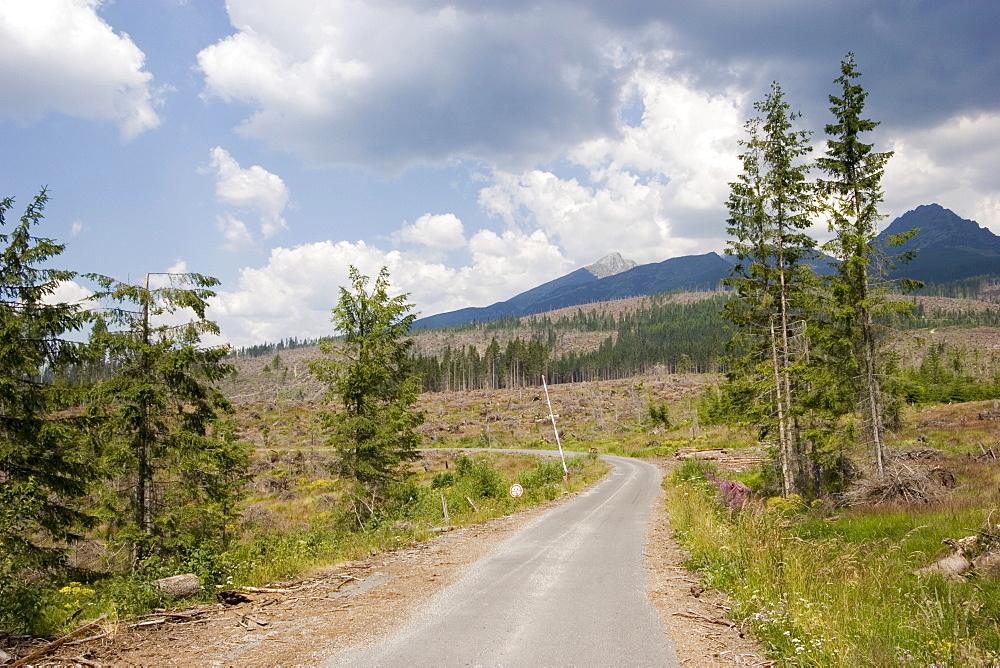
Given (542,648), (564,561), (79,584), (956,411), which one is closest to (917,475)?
(564,561)

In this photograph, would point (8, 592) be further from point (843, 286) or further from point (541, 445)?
point (541, 445)

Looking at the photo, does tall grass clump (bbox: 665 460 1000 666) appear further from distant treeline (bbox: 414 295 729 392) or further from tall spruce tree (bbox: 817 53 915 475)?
distant treeline (bbox: 414 295 729 392)

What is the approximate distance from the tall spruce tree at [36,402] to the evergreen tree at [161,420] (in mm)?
1151

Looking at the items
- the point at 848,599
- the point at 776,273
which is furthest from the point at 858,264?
the point at 848,599

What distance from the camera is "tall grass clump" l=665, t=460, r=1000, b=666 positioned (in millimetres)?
5527

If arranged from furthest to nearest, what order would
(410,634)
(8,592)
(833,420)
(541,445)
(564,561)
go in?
1. (541,445)
2. (833,420)
3. (564,561)
4. (8,592)
5. (410,634)

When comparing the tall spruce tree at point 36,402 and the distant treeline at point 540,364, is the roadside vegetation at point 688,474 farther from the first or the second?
the distant treeline at point 540,364

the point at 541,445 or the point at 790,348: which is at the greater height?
the point at 790,348

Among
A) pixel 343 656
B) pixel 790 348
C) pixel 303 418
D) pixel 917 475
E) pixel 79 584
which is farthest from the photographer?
pixel 303 418

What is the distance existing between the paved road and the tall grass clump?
1.34 meters

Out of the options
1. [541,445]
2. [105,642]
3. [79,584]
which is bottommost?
[541,445]

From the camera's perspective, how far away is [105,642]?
636cm

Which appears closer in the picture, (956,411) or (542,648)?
(542,648)

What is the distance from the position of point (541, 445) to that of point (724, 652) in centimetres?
5470
